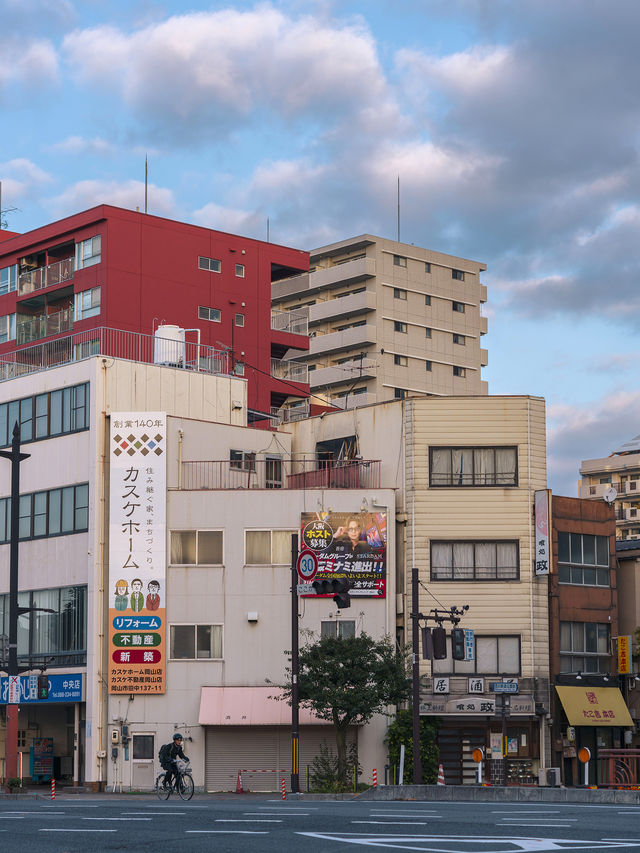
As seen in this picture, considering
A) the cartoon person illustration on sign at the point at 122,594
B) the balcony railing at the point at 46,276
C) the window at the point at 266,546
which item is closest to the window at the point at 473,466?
the window at the point at 266,546

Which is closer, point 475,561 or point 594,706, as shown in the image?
point 475,561

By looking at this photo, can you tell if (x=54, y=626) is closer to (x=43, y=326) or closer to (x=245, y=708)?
(x=245, y=708)

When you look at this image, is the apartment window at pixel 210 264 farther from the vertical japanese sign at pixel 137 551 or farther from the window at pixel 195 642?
the window at pixel 195 642

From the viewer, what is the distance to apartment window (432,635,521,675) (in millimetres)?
53031

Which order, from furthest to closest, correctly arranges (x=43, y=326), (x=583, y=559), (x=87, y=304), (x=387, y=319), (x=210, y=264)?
(x=387, y=319) < (x=43, y=326) < (x=210, y=264) < (x=87, y=304) < (x=583, y=559)

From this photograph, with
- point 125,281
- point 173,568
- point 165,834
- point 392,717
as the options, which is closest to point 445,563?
point 392,717

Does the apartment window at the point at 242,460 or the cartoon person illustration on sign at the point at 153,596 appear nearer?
the cartoon person illustration on sign at the point at 153,596

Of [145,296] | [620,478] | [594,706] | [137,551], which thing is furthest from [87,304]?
[620,478]

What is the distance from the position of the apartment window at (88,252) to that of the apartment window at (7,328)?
824cm

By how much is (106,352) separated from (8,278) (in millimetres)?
16246

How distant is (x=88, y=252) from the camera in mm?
69688

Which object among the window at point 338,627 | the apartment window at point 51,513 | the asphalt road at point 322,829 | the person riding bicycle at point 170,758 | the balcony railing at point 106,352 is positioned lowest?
the person riding bicycle at point 170,758

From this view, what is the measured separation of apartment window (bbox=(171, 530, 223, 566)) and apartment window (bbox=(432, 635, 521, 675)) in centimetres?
946

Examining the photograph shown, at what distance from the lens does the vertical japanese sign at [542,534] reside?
174 ft
